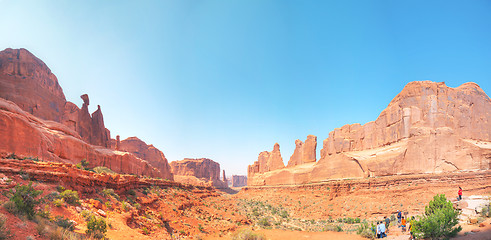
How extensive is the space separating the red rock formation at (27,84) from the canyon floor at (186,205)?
668 inches

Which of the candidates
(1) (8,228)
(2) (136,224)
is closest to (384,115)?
(2) (136,224)

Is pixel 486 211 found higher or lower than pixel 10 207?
lower

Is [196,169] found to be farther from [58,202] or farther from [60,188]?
[58,202]

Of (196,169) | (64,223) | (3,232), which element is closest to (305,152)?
(64,223)

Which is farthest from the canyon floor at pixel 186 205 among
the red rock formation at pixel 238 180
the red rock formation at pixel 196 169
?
the red rock formation at pixel 238 180

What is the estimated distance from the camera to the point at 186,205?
25344mm

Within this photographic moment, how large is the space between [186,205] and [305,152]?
34338 mm

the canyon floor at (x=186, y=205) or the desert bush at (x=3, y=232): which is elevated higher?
the desert bush at (x=3, y=232)

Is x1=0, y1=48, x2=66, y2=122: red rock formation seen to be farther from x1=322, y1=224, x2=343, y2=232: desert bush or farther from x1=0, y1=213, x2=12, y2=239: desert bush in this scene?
x1=322, y1=224, x2=343, y2=232: desert bush

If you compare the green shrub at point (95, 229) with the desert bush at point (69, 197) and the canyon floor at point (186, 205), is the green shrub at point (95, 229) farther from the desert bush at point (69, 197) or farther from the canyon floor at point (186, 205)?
the desert bush at point (69, 197)

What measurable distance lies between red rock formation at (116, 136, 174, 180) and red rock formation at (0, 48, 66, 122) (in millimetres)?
44855

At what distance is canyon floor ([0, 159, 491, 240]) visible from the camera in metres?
9.05

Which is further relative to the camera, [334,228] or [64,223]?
[334,228]

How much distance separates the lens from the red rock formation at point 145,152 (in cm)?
7306
